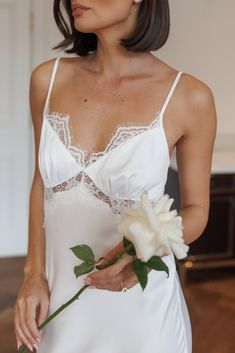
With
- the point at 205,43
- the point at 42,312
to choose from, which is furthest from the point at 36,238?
the point at 205,43

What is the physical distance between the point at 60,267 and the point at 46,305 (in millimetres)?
80

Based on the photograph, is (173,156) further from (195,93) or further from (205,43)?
(195,93)

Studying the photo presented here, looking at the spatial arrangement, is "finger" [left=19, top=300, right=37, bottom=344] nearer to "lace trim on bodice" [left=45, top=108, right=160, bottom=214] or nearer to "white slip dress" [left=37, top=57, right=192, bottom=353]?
"white slip dress" [left=37, top=57, right=192, bottom=353]

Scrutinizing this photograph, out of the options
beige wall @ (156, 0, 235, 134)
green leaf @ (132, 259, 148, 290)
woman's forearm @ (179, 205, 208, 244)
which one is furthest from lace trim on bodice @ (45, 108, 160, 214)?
beige wall @ (156, 0, 235, 134)

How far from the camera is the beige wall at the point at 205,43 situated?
4.15 m

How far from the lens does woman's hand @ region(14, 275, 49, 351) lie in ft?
3.65

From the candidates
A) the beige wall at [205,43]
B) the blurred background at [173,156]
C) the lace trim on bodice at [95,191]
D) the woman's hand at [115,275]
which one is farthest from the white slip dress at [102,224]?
the beige wall at [205,43]

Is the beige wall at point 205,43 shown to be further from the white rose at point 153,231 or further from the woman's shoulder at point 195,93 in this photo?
the white rose at point 153,231

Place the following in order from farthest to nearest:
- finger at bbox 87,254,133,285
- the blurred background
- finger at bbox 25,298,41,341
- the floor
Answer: the blurred background < the floor < finger at bbox 25,298,41,341 < finger at bbox 87,254,133,285

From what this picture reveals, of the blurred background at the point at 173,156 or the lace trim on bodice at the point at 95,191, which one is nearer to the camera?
the lace trim on bodice at the point at 95,191

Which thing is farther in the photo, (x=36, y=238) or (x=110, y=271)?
(x=36, y=238)

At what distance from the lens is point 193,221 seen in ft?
3.83

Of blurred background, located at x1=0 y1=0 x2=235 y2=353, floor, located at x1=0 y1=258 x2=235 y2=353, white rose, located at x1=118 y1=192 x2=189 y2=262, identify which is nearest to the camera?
white rose, located at x1=118 y1=192 x2=189 y2=262

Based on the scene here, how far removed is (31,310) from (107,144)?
35 cm
